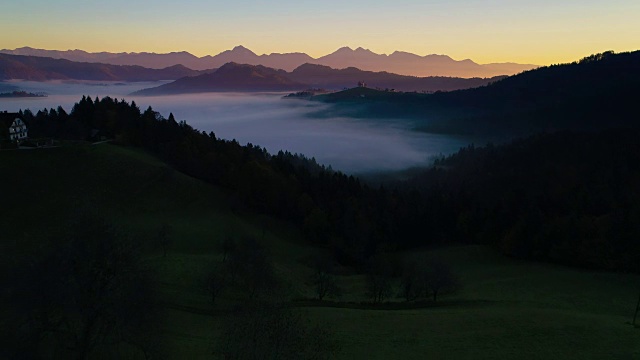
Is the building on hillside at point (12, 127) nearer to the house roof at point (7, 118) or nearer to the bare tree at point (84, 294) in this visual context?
the house roof at point (7, 118)

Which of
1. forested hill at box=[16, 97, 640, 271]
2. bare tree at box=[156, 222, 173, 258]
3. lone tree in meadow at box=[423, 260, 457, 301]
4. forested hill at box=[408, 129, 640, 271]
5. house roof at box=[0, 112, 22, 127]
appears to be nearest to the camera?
lone tree in meadow at box=[423, 260, 457, 301]

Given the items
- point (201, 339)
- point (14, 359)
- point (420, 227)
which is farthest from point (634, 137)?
point (14, 359)

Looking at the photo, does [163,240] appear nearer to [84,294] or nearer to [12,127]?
[84,294]

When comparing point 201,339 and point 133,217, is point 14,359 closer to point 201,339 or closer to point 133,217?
point 201,339

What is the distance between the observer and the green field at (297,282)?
2761cm

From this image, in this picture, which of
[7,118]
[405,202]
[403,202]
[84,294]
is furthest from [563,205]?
[7,118]

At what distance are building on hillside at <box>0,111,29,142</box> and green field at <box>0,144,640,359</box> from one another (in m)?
8.32

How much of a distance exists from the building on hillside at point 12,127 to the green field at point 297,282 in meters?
8.32

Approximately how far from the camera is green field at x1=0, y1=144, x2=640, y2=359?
90.6 ft

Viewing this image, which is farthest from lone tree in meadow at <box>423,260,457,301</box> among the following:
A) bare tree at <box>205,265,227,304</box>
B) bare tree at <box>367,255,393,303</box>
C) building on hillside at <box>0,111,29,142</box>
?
building on hillside at <box>0,111,29,142</box>

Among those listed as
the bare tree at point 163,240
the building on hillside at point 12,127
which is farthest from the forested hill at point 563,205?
the building on hillside at point 12,127

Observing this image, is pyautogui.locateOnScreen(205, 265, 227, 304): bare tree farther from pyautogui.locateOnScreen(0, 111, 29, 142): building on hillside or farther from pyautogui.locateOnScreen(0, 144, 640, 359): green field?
pyautogui.locateOnScreen(0, 111, 29, 142): building on hillside

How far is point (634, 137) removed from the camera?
449 feet

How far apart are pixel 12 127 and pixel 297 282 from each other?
223ft
